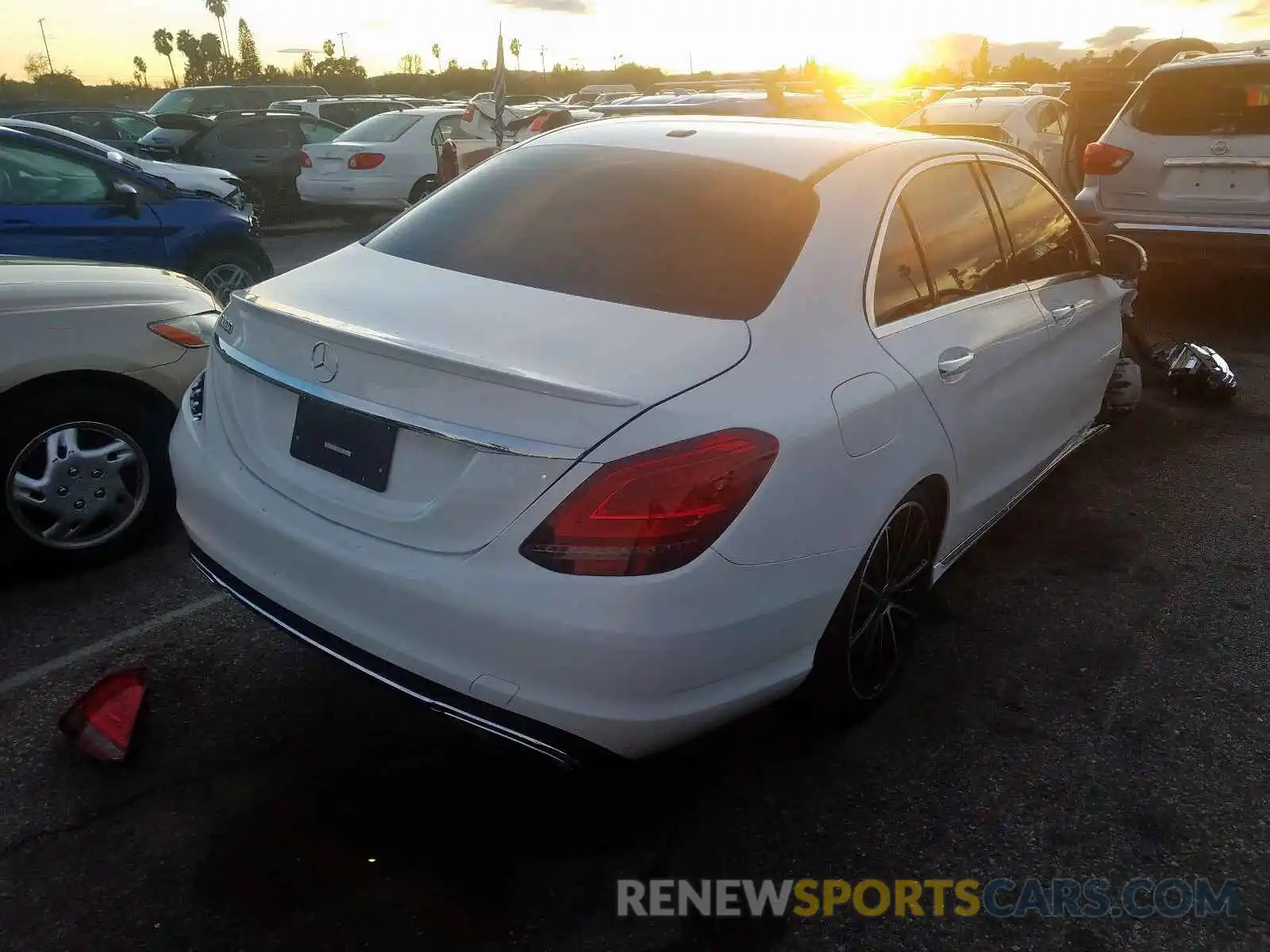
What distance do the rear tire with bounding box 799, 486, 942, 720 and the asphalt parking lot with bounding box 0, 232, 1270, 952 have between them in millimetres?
145

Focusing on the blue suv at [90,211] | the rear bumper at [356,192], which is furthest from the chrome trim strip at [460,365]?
the rear bumper at [356,192]

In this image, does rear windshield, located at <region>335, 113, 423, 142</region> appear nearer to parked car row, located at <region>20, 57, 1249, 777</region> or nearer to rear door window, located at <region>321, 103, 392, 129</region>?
rear door window, located at <region>321, 103, 392, 129</region>

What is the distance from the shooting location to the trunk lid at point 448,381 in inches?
87.4

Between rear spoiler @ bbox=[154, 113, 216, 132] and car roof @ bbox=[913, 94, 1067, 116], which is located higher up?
car roof @ bbox=[913, 94, 1067, 116]

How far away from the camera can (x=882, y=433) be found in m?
2.71

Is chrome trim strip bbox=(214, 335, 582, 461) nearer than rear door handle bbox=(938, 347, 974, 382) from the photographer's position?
Yes

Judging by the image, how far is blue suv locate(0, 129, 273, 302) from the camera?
6738 mm

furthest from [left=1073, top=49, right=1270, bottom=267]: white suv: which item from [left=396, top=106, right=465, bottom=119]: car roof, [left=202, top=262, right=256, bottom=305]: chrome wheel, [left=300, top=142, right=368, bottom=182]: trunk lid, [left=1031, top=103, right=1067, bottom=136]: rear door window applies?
[left=396, top=106, right=465, bottom=119]: car roof

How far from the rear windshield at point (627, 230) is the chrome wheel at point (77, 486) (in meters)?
1.44

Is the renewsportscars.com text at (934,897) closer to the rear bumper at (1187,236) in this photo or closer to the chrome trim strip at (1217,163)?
the rear bumper at (1187,236)

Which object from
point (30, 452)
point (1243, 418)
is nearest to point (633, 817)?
point (30, 452)

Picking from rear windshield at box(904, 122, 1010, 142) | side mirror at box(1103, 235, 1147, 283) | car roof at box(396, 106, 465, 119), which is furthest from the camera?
car roof at box(396, 106, 465, 119)

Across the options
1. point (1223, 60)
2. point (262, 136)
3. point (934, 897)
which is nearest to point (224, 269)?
point (934, 897)

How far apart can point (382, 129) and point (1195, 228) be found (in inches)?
427
